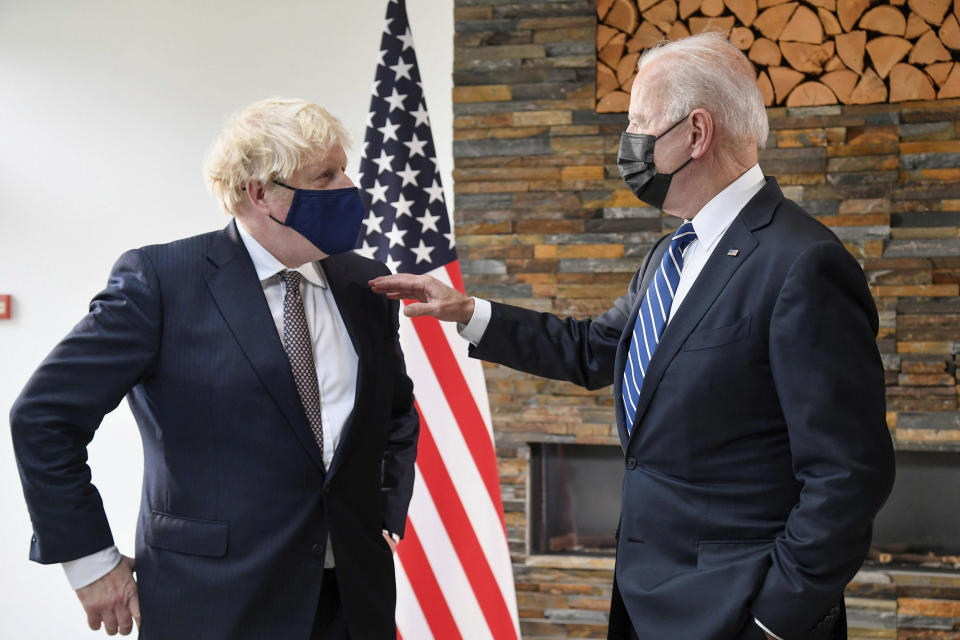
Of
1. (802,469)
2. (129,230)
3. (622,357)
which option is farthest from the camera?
(129,230)

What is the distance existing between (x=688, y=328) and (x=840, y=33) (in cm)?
218

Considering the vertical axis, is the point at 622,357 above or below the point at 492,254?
below

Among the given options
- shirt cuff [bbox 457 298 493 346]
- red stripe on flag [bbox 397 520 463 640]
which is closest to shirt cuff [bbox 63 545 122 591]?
shirt cuff [bbox 457 298 493 346]

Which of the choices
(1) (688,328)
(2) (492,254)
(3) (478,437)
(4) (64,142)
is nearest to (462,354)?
(3) (478,437)

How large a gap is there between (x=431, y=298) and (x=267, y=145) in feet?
1.51

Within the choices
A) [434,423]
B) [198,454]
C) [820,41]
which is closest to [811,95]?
[820,41]

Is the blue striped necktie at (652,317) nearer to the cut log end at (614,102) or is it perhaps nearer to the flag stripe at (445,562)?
the flag stripe at (445,562)

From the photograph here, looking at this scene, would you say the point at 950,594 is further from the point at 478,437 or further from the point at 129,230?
the point at 129,230

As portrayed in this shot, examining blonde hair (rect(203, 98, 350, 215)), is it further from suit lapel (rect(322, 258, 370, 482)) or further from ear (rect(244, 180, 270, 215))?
suit lapel (rect(322, 258, 370, 482))

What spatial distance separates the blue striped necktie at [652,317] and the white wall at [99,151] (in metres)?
2.18

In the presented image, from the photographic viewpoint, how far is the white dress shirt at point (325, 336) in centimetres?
162

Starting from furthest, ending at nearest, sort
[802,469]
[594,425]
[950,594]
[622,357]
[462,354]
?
[594,425] → [950,594] → [462,354] → [622,357] → [802,469]

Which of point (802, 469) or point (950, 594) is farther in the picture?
point (950, 594)

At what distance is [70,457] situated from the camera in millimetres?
1452
